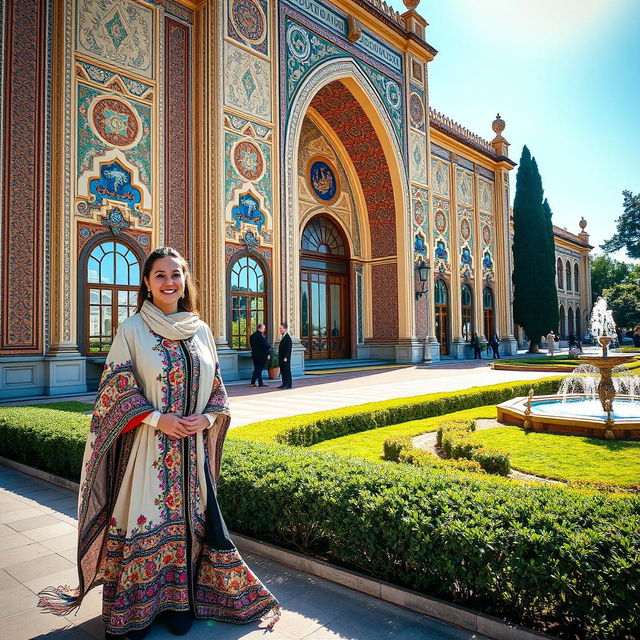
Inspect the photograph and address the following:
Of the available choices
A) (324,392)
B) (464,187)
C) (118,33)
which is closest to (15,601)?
(324,392)

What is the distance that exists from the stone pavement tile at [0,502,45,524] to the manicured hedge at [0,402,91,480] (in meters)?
0.53

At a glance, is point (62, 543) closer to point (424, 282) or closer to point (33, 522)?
point (33, 522)

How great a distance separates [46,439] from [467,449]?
432cm

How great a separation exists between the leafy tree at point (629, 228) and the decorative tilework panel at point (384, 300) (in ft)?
123

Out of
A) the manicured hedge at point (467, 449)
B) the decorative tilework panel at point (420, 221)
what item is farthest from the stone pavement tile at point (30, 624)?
the decorative tilework panel at point (420, 221)

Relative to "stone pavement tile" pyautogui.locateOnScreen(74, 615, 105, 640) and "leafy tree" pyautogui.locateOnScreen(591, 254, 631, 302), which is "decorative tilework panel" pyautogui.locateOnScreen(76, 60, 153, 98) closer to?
"stone pavement tile" pyautogui.locateOnScreen(74, 615, 105, 640)

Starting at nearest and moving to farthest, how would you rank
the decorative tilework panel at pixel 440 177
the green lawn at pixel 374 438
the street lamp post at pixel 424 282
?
the green lawn at pixel 374 438 → the street lamp post at pixel 424 282 → the decorative tilework panel at pixel 440 177

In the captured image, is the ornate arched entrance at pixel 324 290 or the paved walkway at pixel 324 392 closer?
the paved walkway at pixel 324 392

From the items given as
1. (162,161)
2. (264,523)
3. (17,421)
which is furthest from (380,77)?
(264,523)

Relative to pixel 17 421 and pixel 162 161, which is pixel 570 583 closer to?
pixel 17 421

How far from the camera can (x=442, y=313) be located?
23.2 meters

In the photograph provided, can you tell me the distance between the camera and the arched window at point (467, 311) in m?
24.6

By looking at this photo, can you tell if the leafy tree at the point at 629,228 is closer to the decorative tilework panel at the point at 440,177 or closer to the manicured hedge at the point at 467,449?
the decorative tilework panel at the point at 440,177

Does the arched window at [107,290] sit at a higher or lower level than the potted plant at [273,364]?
higher
